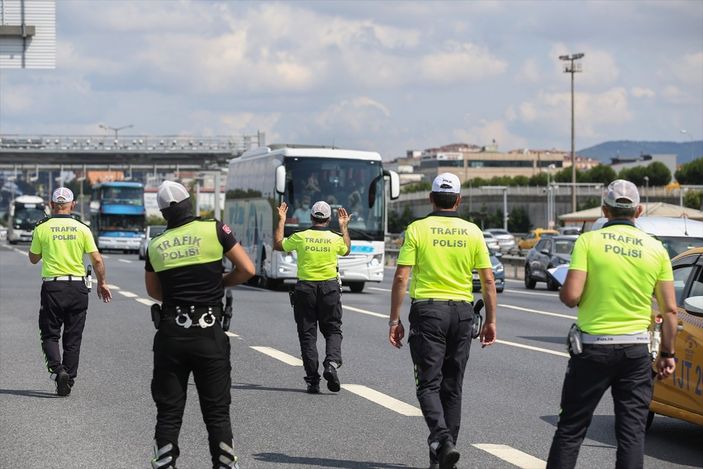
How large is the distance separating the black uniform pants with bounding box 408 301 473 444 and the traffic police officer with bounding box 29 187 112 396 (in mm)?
4283

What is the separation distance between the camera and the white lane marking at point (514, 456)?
27.1 ft

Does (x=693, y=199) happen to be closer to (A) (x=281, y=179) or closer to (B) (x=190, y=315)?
(A) (x=281, y=179)

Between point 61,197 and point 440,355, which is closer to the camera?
point 440,355

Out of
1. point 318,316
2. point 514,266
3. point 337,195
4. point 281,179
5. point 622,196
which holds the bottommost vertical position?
point 514,266

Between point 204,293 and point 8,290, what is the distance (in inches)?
1001

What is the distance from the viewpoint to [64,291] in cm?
1167

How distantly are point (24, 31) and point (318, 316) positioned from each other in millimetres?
17411

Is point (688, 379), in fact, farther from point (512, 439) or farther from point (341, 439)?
point (341, 439)

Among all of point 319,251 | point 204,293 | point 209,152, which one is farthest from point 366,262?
point 209,152

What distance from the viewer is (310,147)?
32500 mm

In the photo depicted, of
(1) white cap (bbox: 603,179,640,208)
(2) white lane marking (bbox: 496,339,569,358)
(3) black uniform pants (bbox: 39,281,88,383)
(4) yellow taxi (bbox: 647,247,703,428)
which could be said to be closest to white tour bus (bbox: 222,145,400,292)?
(2) white lane marking (bbox: 496,339,569,358)

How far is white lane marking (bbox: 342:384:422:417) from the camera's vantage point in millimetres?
10719

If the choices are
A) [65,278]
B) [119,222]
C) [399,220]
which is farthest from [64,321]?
[399,220]

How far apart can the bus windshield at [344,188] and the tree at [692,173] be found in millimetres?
108645
